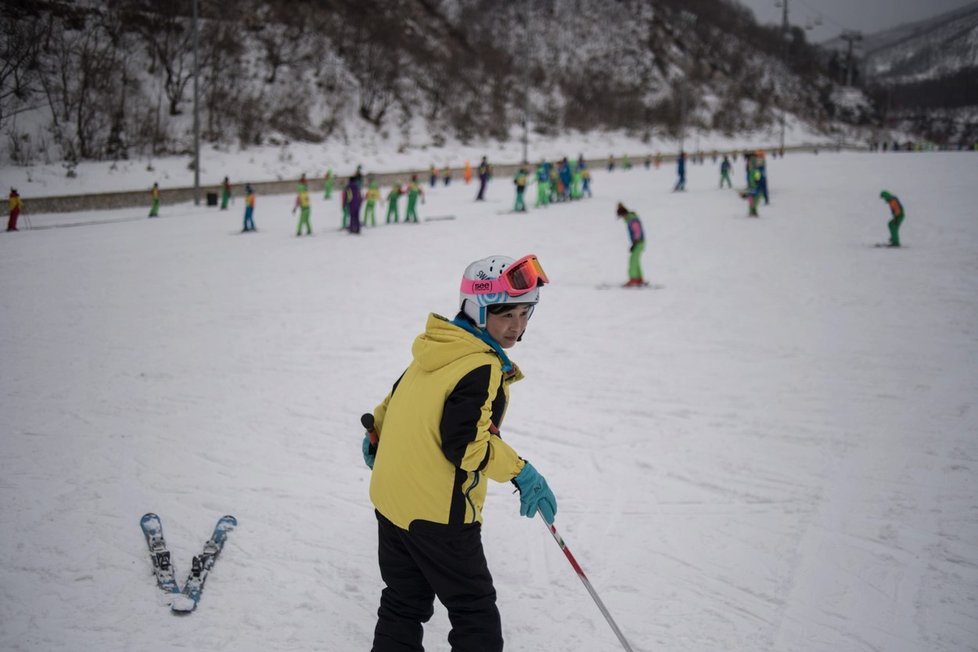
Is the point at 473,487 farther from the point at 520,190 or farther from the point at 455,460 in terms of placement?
the point at 520,190

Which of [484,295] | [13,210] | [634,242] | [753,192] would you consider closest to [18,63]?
[13,210]

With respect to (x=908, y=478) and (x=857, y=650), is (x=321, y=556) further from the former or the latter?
(x=908, y=478)

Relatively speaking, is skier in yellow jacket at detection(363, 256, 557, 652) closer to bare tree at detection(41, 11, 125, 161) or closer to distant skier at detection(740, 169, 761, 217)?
distant skier at detection(740, 169, 761, 217)

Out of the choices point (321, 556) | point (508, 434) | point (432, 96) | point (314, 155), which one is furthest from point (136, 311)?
point (432, 96)

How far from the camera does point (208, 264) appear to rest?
13523mm

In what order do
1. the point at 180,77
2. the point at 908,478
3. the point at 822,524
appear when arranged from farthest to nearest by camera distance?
the point at 180,77
the point at 908,478
the point at 822,524

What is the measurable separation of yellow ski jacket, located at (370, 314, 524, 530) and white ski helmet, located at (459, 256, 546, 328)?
120mm

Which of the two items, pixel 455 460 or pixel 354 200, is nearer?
pixel 455 460

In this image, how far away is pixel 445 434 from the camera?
2.13m

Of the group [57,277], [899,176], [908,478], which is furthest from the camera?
[899,176]

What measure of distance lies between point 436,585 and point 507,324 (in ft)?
3.17

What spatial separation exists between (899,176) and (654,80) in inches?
1999

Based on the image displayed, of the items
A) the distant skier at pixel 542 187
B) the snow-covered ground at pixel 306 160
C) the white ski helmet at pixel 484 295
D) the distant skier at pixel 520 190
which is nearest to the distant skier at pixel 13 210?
the snow-covered ground at pixel 306 160

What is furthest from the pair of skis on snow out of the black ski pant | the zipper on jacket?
the zipper on jacket
